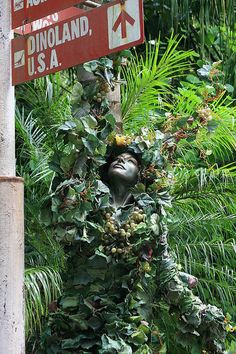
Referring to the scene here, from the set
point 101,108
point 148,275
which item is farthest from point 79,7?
point 148,275

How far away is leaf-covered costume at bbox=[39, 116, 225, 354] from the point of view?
9.36 ft

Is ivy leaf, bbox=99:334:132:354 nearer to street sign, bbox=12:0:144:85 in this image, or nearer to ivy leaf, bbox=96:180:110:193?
ivy leaf, bbox=96:180:110:193

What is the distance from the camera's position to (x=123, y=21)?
2.47 m

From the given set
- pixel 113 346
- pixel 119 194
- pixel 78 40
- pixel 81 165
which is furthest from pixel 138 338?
pixel 78 40

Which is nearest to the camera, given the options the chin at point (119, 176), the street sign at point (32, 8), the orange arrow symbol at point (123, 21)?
the orange arrow symbol at point (123, 21)

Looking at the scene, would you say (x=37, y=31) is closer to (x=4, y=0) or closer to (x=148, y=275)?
(x=4, y=0)

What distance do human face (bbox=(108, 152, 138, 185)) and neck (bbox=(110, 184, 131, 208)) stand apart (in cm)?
3

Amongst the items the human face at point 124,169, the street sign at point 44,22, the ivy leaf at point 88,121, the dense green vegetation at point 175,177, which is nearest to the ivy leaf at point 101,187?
the human face at point 124,169

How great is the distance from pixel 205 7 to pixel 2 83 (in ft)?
11.7

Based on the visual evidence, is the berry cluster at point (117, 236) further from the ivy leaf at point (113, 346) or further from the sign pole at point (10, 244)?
the sign pole at point (10, 244)

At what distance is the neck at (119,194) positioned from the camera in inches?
121

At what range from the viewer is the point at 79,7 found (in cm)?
317

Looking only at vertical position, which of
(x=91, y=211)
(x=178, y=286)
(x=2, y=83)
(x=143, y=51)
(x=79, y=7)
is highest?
(x=143, y=51)

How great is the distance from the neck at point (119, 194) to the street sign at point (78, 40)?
0.68 meters
